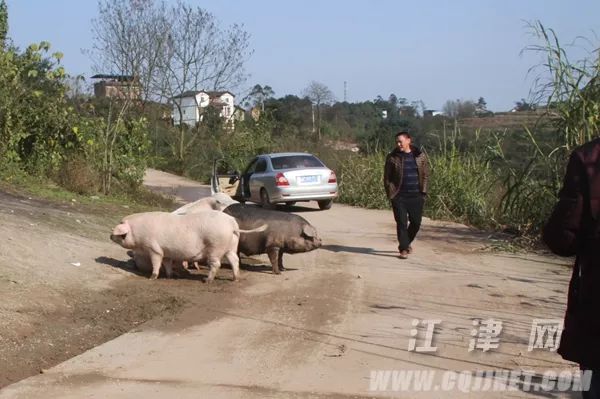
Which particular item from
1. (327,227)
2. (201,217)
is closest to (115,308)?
(201,217)

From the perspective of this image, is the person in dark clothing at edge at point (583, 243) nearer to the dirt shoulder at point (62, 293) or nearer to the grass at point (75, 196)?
the dirt shoulder at point (62, 293)

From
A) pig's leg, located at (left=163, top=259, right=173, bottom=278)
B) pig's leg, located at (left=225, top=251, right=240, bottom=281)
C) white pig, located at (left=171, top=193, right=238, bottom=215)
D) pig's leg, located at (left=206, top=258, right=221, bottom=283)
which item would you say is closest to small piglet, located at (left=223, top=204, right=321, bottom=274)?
white pig, located at (left=171, top=193, right=238, bottom=215)

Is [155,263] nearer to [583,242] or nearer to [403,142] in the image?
[403,142]

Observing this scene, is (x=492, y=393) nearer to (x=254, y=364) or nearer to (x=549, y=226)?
(x=254, y=364)

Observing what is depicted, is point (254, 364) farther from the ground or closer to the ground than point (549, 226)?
closer to the ground

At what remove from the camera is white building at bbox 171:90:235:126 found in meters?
41.4

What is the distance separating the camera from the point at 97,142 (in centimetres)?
1933

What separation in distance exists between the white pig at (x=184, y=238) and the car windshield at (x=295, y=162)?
11.3m

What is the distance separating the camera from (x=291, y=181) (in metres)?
20.3

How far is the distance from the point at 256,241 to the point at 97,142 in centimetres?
1038

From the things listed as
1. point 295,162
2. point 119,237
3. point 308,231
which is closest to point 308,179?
point 295,162

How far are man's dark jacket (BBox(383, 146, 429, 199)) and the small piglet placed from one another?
73.4 inches

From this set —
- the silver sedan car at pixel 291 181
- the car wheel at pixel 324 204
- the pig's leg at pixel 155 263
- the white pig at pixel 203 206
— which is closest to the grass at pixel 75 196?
the silver sedan car at pixel 291 181

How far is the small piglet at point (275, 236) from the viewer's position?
397 inches
